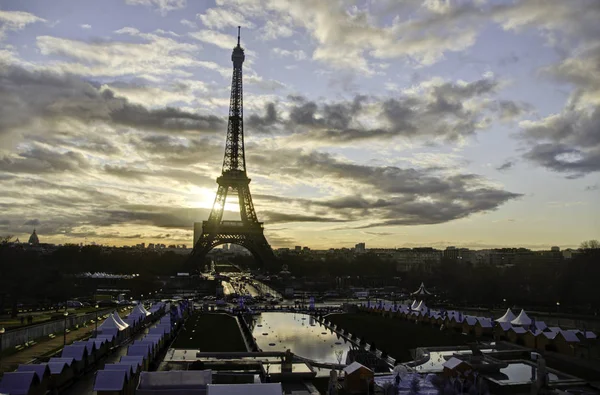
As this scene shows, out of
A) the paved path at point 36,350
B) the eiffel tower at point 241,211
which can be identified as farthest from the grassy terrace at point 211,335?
the eiffel tower at point 241,211

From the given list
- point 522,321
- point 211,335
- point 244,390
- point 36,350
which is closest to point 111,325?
point 36,350

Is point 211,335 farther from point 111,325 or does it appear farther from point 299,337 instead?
point 111,325

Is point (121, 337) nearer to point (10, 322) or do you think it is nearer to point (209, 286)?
point (10, 322)

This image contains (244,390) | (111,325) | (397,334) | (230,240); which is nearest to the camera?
(244,390)

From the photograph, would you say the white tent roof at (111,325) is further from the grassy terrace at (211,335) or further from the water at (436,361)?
the water at (436,361)

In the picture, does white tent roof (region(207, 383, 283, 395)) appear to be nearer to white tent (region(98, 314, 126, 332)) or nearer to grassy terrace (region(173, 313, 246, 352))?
grassy terrace (region(173, 313, 246, 352))
